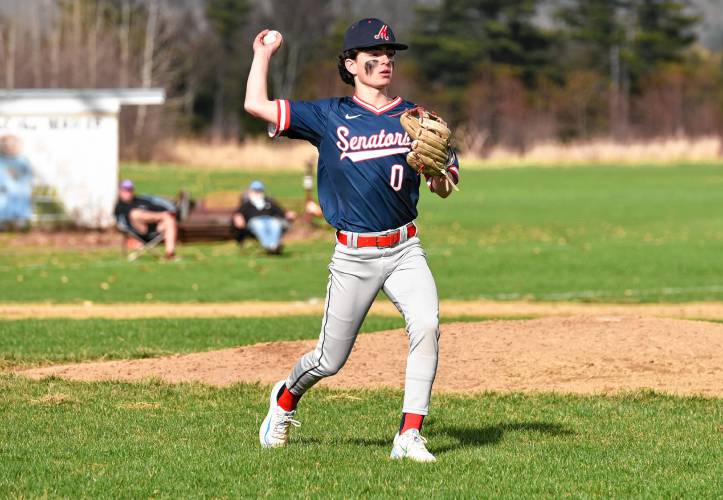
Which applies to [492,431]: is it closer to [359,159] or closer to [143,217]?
[359,159]

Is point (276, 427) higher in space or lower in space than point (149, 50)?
higher

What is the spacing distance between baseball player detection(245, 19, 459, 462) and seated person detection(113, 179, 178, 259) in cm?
1512

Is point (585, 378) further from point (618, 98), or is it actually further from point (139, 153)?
point (618, 98)

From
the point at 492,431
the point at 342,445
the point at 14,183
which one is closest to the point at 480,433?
the point at 492,431

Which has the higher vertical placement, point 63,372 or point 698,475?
point 698,475

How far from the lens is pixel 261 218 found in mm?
22469

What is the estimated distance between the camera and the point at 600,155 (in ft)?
211

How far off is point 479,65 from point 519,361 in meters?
75.6

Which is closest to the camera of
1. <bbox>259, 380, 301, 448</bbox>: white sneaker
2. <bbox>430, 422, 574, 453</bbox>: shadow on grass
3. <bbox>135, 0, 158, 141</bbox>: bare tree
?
<bbox>259, 380, 301, 448</bbox>: white sneaker

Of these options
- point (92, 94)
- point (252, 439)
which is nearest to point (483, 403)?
point (252, 439)

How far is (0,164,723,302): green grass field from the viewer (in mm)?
18844

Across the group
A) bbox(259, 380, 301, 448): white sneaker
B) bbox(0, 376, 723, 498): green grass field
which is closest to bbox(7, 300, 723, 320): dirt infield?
bbox(0, 376, 723, 498): green grass field

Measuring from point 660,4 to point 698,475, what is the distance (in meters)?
87.1

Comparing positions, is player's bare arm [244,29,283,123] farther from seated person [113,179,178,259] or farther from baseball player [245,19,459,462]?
seated person [113,179,178,259]
